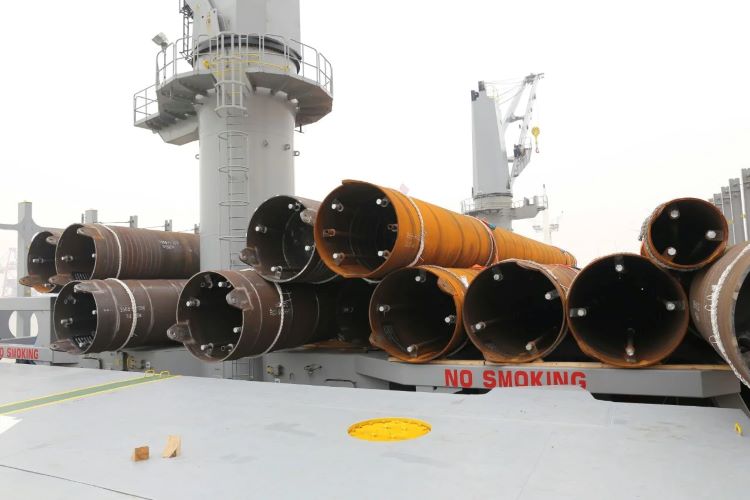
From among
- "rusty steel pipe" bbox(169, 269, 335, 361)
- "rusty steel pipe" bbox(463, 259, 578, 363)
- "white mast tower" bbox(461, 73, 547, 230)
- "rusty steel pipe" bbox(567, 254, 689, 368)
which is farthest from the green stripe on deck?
"white mast tower" bbox(461, 73, 547, 230)

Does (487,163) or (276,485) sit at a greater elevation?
(487,163)

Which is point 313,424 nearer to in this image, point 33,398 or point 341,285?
point 33,398

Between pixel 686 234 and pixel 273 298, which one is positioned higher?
pixel 686 234

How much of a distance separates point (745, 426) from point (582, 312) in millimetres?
2074

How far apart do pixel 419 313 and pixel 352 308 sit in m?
1.25

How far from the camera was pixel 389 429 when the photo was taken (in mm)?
3670

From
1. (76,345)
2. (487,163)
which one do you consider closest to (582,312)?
(76,345)

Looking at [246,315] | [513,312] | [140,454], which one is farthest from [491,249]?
[140,454]

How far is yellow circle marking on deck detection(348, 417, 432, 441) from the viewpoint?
350cm

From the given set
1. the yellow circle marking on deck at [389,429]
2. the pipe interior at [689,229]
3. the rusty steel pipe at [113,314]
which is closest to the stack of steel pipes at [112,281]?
the rusty steel pipe at [113,314]

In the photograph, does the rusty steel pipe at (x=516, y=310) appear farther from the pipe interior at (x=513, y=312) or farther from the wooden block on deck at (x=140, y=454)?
the wooden block on deck at (x=140, y=454)

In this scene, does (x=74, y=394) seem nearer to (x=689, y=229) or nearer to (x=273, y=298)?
(x=273, y=298)

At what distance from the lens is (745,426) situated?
138 inches

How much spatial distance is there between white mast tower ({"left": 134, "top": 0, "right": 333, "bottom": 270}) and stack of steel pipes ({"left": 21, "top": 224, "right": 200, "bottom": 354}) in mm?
1226
